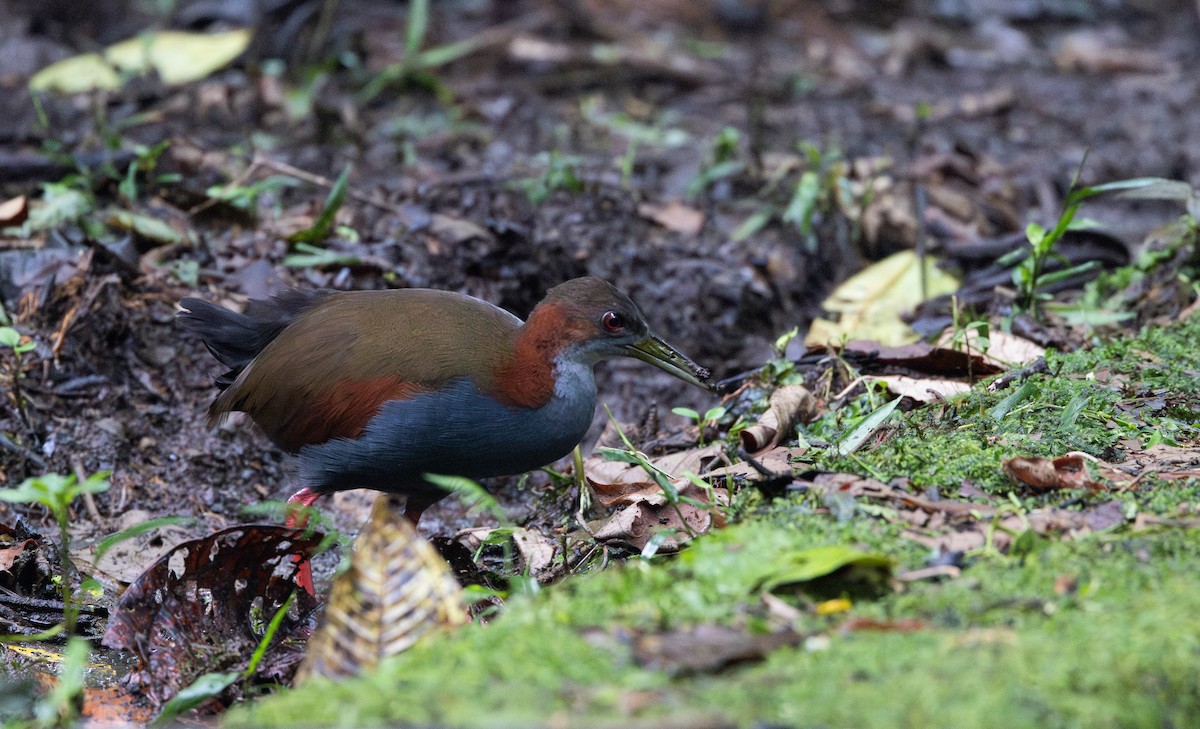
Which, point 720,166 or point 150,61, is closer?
point 720,166

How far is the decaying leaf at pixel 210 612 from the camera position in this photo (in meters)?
3.33

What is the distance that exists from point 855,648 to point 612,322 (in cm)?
211

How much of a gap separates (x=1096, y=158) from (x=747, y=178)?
8.43 feet

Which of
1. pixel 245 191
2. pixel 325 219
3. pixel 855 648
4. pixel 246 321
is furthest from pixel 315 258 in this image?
pixel 855 648

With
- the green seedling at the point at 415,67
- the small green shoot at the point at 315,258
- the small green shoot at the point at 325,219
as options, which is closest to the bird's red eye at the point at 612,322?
the small green shoot at the point at 315,258

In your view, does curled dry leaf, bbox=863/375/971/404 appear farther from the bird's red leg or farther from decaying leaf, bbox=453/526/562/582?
the bird's red leg

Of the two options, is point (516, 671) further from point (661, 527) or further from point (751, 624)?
point (661, 527)

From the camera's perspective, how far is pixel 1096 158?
809cm

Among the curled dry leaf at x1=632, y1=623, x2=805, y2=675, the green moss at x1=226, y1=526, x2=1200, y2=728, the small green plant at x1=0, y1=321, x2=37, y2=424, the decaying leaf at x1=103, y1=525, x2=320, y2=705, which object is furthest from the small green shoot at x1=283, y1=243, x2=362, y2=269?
the curled dry leaf at x1=632, y1=623, x2=805, y2=675

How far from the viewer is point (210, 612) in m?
3.56

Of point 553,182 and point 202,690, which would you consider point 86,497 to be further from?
point 553,182

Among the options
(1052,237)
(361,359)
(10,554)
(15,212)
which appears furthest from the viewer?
(15,212)

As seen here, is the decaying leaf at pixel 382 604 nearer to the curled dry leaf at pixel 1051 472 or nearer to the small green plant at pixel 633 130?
the curled dry leaf at pixel 1051 472

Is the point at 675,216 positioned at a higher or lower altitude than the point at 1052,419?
lower
